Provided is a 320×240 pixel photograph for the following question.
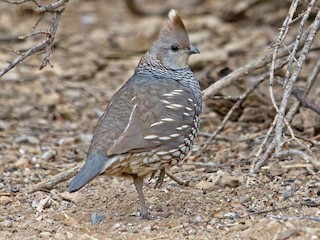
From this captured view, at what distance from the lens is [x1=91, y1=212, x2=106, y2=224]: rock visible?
553cm

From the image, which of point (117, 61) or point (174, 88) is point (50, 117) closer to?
point (117, 61)

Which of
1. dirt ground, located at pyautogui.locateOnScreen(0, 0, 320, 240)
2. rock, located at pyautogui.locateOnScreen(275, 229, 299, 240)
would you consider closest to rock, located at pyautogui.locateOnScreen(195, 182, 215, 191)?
dirt ground, located at pyautogui.locateOnScreen(0, 0, 320, 240)

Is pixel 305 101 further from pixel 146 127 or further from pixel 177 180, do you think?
pixel 146 127

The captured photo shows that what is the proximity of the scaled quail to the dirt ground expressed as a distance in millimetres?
404

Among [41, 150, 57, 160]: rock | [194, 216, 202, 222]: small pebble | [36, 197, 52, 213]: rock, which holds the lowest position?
[41, 150, 57, 160]: rock

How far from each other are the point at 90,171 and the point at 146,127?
1.85ft

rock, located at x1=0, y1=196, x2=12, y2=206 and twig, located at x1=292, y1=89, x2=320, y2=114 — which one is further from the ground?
twig, located at x1=292, y1=89, x2=320, y2=114

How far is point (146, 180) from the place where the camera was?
667cm

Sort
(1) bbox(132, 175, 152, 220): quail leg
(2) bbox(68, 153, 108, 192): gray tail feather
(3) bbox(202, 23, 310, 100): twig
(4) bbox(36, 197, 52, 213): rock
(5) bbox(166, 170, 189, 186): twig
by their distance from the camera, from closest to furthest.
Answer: (2) bbox(68, 153, 108, 192): gray tail feather → (1) bbox(132, 175, 152, 220): quail leg → (4) bbox(36, 197, 52, 213): rock → (5) bbox(166, 170, 189, 186): twig → (3) bbox(202, 23, 310, 100): twig

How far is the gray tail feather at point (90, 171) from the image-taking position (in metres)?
5.00

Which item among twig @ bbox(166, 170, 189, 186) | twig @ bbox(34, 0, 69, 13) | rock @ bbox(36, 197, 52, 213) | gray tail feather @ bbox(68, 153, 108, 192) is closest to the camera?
gray tail feather @ bbox(68, 153, 108, 192)

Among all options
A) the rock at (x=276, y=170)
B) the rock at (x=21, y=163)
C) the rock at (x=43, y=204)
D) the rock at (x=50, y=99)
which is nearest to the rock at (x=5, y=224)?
the rock at (x=43, y=204)

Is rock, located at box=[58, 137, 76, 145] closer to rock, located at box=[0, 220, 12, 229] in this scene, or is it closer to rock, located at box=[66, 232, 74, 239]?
rock, located at box=[0, 220, 12, 229]

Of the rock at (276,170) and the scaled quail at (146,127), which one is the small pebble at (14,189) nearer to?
the scaled quail at (146,127)
